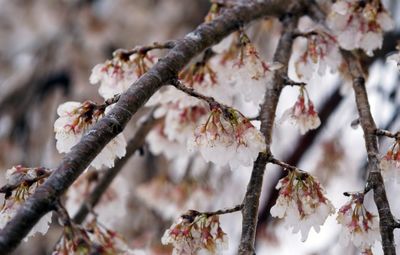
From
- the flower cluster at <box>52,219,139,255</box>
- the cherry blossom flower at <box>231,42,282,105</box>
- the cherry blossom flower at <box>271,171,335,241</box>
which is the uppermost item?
the cherry blossom flower at <box>231,42,282,105</box>

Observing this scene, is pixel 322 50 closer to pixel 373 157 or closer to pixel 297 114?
pixel 297 114

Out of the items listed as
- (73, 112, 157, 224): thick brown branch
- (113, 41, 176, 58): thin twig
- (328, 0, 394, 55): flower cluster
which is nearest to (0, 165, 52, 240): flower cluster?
(113, 41, 176, 58): thin twig

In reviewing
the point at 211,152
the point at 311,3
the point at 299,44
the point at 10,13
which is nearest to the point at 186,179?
the point at 299,44

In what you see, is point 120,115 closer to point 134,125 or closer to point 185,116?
point 185,116

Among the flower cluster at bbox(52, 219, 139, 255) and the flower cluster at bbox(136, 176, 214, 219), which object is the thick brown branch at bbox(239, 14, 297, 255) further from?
the flower cluster at bbox(136, 176, 214, 219)

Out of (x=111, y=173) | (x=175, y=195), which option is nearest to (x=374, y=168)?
(x=111, y=173)
